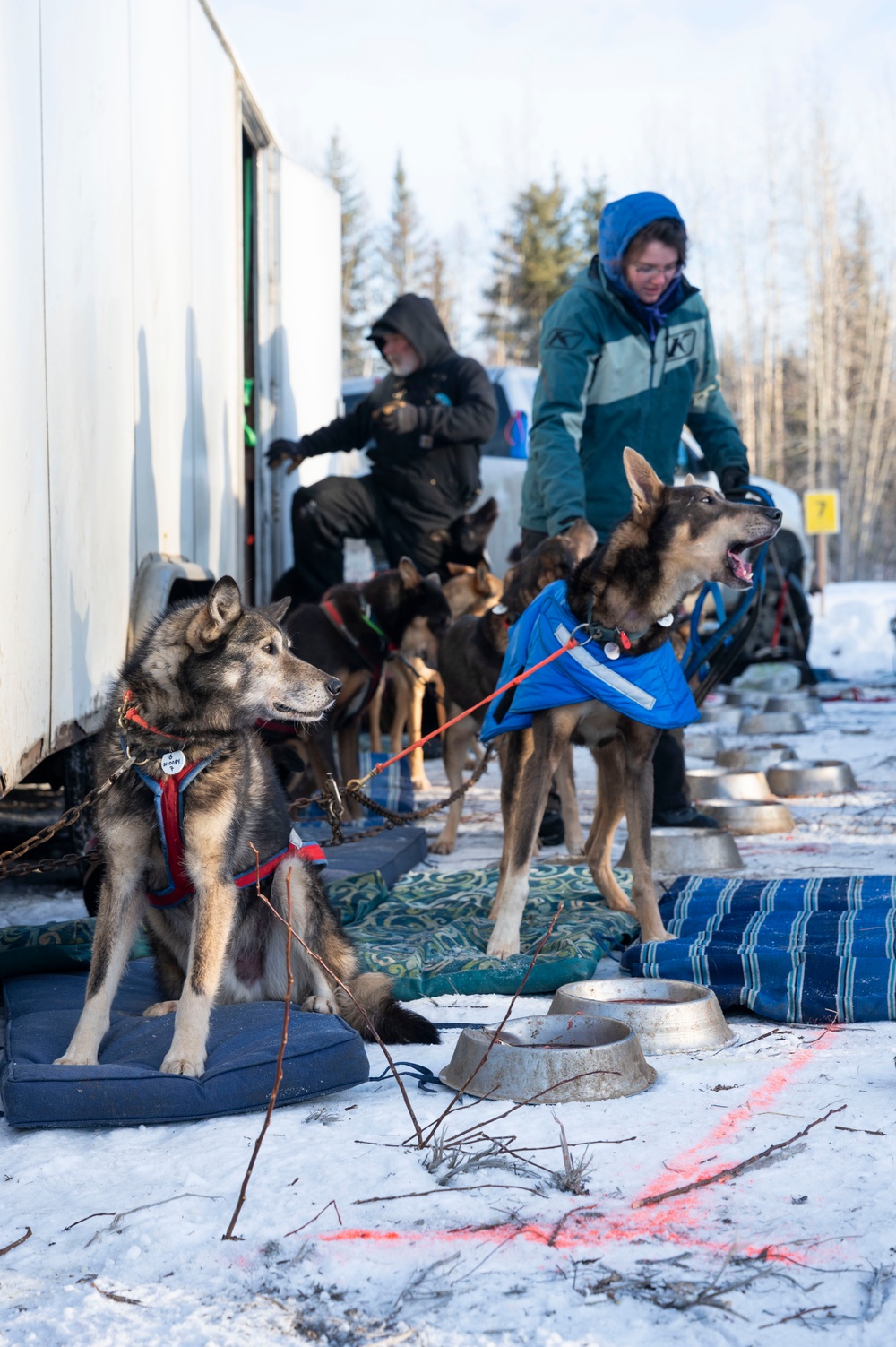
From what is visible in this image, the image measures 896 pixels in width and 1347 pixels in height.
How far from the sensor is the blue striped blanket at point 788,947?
9.71ft

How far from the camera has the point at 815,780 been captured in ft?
21.8

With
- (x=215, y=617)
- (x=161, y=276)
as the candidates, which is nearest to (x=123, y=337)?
(x=161, y=276)

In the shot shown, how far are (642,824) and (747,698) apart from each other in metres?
8.14

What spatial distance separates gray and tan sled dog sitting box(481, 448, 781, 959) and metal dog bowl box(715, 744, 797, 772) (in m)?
3.66

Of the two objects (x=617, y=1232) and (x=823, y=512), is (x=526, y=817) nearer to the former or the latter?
(x=617, y=1232)

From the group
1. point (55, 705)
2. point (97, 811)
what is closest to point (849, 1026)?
point (97, 811)

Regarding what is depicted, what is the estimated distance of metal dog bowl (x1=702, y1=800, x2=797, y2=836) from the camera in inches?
220

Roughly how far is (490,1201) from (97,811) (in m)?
1.34

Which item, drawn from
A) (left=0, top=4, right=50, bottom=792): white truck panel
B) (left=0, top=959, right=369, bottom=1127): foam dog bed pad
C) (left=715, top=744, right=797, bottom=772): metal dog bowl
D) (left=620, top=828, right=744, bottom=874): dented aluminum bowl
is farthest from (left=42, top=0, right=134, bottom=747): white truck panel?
(left=715, top=744, right=797, bottom=772): metal dog bowl

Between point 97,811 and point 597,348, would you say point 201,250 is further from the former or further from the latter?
point 97,811

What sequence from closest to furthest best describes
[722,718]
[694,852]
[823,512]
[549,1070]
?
[549,1070], [694,852], [722,718], [823,512]

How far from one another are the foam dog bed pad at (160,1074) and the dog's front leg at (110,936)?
3.5 inches

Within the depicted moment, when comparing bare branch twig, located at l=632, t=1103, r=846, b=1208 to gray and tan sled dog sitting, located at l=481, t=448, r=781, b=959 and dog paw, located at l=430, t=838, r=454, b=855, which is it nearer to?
gray and tan sled dog sitting, located at l=481, t=448, r=781, b=959

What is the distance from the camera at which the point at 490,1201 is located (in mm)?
1896
